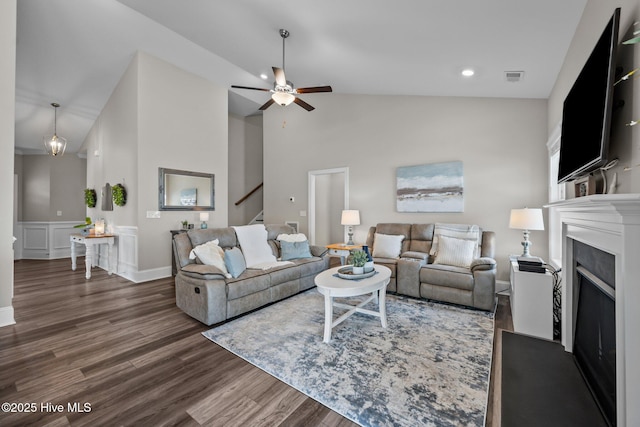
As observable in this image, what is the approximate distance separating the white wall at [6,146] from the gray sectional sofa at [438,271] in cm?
413

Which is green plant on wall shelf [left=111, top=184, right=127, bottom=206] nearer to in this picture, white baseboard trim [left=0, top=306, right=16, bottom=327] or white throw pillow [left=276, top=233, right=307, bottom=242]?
white baseboard trim [left=0, top=306, right=16, bottom=327]

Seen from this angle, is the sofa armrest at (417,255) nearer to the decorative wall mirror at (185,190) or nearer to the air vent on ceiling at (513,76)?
the air vent on ceiling at (513,76)

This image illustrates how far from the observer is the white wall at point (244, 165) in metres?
7.49

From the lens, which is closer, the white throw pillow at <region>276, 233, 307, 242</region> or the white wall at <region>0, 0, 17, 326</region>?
the white wall at <region>0, 0, 17, 326</region>

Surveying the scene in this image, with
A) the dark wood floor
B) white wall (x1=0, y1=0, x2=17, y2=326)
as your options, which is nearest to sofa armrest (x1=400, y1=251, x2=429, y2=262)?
the dark wood floor

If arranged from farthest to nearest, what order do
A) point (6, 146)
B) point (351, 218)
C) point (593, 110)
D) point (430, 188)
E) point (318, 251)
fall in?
point (351, 218)
point (430, 188)
point (318, 251)
point (6, 146)
point (593, 110)

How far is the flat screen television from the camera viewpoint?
4.71ft

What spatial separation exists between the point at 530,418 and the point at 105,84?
721 cm

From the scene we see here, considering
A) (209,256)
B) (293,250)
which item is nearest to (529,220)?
(293,250)

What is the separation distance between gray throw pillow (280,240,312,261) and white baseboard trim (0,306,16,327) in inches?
115

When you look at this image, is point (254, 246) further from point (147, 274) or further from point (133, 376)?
point (147, 274)

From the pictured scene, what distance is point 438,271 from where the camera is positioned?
→ 136 inches

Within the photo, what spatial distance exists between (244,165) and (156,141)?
3.07 metres

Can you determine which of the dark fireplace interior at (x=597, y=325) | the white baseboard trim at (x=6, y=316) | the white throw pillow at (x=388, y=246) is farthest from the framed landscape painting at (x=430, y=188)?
the white baseboard trim at (x=6, y=316)
